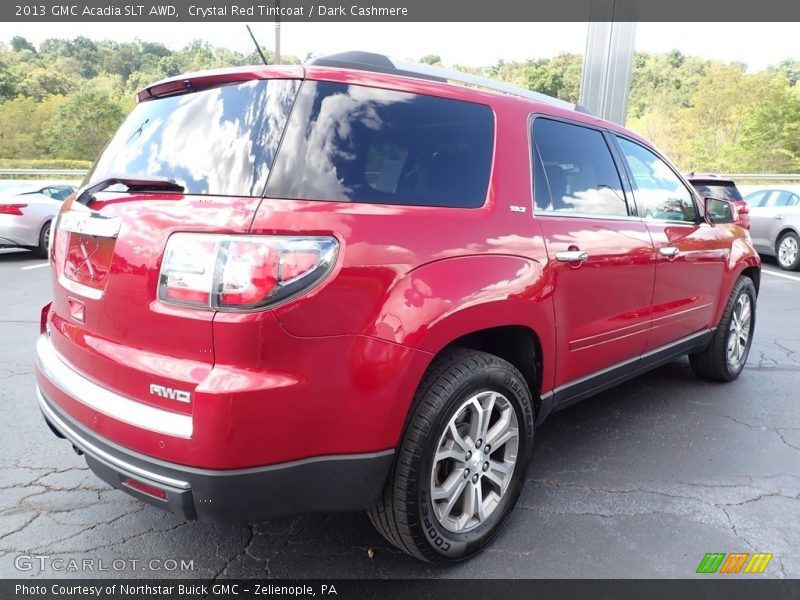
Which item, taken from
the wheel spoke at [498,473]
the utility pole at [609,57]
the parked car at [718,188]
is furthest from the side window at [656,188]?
the utility pole at [609,57]

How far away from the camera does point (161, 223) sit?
1.76m

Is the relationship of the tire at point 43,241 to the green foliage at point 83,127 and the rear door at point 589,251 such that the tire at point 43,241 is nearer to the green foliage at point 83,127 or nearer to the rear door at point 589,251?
the rear door at point 589,251

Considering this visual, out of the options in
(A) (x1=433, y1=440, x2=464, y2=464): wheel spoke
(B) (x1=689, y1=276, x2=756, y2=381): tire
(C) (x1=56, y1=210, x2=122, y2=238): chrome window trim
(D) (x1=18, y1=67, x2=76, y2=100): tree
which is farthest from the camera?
(D) (x1=18, y1=67, x2=76, y2=100): tree

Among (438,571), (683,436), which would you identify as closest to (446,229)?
(438,571)

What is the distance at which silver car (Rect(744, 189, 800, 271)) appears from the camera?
10.3 meters

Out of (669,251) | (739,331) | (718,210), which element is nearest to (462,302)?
(669,251)

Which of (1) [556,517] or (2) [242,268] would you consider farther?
(1) [556,517]

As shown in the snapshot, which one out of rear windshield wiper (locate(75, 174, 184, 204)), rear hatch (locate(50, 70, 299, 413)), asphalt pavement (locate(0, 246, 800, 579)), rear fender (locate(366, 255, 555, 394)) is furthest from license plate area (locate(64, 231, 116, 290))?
asphalt pavement (locate(0, 246, 800, 579))

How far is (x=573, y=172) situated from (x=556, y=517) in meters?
1.63

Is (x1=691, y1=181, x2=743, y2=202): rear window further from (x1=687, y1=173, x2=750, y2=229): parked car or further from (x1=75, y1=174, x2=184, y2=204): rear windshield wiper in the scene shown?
(x1=75, y1=174, x2=184, y2=204): rear windshield wiper

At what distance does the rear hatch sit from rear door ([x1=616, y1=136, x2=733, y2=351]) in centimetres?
230

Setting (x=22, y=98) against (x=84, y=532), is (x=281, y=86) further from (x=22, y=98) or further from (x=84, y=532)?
(x=22, y=98)

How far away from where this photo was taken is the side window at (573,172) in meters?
2.58

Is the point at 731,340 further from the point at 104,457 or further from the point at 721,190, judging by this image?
the point at 721,190
